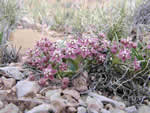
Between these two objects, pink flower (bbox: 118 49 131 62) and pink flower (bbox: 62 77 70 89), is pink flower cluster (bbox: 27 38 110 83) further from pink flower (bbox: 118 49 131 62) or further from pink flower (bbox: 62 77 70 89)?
pink flower (bbox: 118 49 131 62)

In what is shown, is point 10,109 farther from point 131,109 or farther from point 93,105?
point 131,109

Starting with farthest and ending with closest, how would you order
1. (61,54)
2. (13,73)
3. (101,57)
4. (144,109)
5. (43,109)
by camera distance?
(13,73), (101,57), (61,54), (144,109), (43,109)

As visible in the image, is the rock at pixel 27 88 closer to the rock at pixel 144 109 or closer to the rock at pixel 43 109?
the rock at pixel 43 109

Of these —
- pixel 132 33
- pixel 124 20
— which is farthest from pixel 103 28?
pixel 132 33

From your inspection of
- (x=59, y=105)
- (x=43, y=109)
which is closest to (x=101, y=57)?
(x=59, y=105)

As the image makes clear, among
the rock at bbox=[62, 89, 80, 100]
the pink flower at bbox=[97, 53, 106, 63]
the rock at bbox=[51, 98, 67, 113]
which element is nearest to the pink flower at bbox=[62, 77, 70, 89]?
the rock at bbox=[62, 89, 80, 100]

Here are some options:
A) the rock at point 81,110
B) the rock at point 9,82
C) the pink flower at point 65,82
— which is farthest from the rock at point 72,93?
the rock at point 9,82
